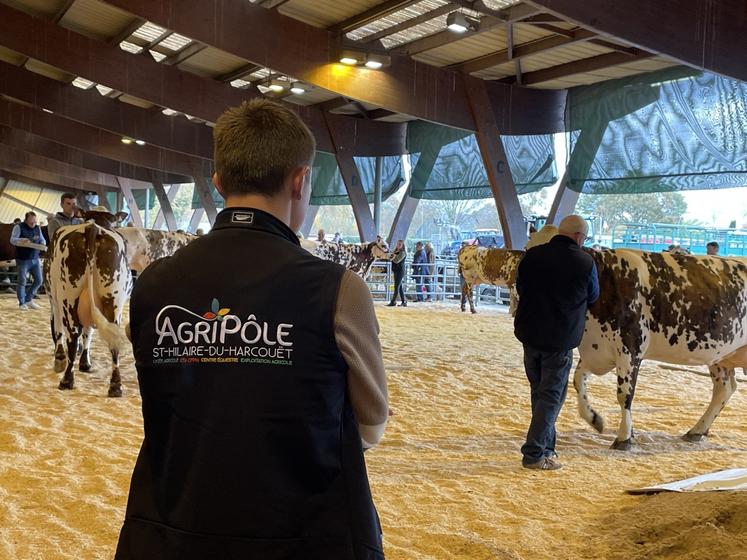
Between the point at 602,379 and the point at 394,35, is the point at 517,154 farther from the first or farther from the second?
the point at 602,379

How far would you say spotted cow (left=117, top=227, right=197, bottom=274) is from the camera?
438 inches

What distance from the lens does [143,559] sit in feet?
4.12

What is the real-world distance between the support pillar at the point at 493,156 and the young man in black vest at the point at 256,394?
1227cm

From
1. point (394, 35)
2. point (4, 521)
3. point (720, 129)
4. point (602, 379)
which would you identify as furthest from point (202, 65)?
point (4, 521)

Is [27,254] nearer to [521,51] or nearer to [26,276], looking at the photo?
[26,276]

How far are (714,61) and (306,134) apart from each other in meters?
8.09

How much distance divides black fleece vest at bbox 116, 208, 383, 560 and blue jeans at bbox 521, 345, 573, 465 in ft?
10.7

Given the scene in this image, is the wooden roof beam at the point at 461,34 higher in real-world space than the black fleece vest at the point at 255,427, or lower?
higher

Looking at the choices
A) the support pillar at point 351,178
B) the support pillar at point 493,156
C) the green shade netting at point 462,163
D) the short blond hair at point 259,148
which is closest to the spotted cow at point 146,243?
the support pillar at point 493,156

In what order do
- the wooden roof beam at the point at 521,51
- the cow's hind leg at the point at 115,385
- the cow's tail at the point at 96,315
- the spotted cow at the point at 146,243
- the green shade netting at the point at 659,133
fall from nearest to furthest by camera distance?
the cow's tail at the point at 96,315 < the cow's hind leg at the point at 115,385 < the green shade netting at the point at 659,133 < the wooden roof beam at the point at 521,51 < the spotted cow at the point at 146,243

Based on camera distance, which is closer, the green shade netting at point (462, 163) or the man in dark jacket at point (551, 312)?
the man in dark jacket at point (551, 312)

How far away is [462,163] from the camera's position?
15.8 meters

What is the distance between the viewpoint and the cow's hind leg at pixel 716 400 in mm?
5281

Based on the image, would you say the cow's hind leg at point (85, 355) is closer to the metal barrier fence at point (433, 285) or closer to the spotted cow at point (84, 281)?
the spotted cow at point (84, 281)
